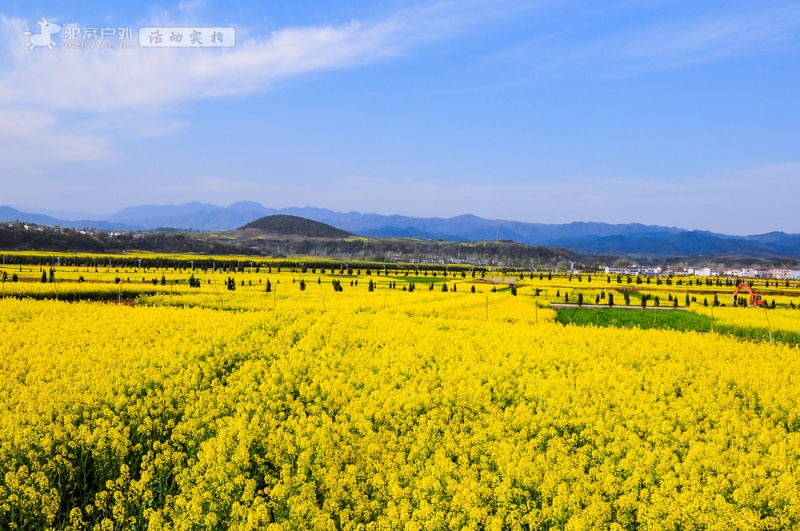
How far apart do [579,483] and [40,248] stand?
138m

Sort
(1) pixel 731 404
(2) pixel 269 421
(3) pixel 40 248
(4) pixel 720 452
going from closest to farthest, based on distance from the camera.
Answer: (4) pixel 720 452 < (2) pixel 269 421 < (1) pixel 731 404 < (3) pixel 40 248

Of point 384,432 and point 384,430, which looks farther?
point 384,430

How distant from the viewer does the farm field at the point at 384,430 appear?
25.7 feet

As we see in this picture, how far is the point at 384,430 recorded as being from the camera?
419 inches

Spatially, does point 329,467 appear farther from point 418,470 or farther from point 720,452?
point 720,452

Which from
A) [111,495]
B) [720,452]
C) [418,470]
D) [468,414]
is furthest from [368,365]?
[720,452]

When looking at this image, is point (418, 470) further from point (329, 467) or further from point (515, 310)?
point (515, 310)

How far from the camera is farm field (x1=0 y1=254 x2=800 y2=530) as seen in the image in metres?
7.82

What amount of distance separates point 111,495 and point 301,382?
5.39 metres

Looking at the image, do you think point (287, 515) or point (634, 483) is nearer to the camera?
point (287, 515)

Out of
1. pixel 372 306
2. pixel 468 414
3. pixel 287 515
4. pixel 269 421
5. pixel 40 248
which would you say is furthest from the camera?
pixel 40 248

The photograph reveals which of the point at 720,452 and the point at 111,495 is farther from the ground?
the point at 720,452

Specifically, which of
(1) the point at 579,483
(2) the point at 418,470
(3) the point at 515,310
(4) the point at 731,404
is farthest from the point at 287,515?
(3) the point at 515,310

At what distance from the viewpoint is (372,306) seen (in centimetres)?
3269
